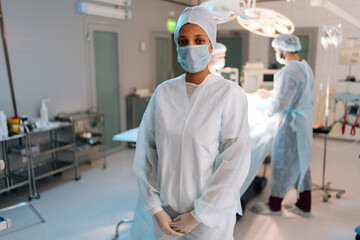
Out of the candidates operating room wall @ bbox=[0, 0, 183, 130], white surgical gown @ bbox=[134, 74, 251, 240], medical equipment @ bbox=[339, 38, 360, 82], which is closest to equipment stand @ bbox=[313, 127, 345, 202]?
medical equipment @ bbox=[339, 38, 360, 82]

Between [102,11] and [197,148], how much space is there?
11.8 feet

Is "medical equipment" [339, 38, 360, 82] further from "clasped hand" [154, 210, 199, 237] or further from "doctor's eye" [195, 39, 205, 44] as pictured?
"clasped hand" [154, 210, 199, 237]

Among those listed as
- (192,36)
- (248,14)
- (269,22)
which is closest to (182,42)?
(192,36)

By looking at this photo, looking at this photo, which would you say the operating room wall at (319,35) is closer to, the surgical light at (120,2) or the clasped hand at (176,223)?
the surgical light at (120,2)

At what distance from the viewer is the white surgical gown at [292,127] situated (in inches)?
106

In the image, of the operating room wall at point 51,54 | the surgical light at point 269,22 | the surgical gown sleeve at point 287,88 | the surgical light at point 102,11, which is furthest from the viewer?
the surgical light at point 102,11

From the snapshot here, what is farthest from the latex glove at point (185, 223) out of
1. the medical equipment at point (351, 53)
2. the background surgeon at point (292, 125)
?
the medical equipment at point (351, 53)

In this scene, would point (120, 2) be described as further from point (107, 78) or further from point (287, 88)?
point (287, 88)

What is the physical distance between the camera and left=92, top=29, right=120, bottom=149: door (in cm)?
441

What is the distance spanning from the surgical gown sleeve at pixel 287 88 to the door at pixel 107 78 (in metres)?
2.63

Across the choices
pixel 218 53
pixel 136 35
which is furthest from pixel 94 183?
pixel 136 35

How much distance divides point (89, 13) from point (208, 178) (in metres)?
3.51

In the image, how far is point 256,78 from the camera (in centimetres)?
385

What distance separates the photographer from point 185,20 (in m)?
1.16
